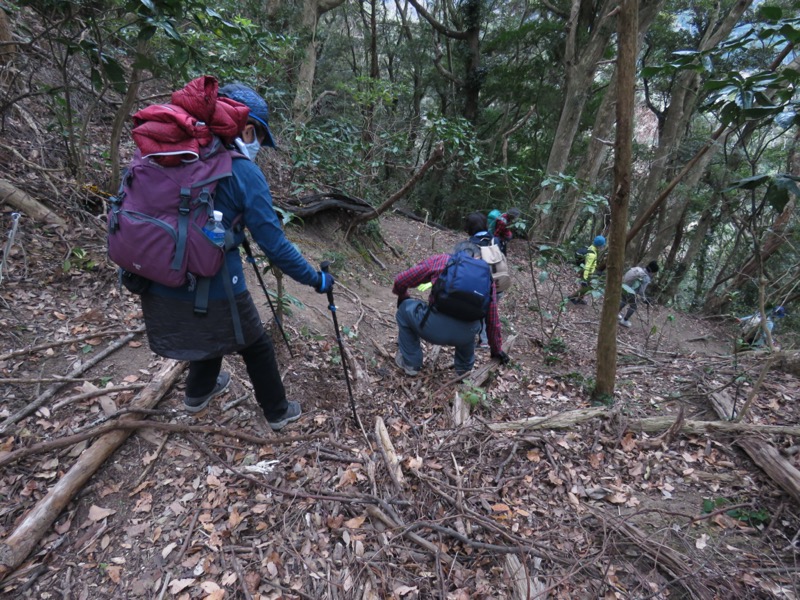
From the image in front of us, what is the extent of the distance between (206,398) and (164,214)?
5.23 ft

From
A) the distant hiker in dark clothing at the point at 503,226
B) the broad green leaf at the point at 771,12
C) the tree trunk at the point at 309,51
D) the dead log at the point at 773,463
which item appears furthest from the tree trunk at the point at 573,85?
the broad green leaf at the point at 771,12

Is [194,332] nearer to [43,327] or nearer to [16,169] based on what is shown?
[43,327]

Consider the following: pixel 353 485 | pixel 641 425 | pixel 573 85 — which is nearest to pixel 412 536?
pixel 353 485

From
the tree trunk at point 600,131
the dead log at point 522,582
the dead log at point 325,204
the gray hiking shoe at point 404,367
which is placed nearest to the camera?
the dead log at point 522,582

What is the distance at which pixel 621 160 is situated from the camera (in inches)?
113

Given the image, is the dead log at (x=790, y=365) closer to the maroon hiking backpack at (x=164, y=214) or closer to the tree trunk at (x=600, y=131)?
the tree trunk at (x=600, y=131)

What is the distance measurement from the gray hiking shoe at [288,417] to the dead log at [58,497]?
91 centimetres

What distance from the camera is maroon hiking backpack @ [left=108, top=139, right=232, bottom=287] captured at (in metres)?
1.98

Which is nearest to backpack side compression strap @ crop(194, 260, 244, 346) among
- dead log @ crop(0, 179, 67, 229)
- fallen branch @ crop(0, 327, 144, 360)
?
fallen branch @ crop(0, 327, 144, 360)

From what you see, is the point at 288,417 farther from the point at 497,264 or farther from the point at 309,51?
the point at 309,51

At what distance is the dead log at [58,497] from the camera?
2.02 m

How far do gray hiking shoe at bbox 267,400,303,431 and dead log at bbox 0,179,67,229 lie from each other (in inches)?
137

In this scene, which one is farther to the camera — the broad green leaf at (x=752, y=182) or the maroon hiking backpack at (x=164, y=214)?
the broad green leaf at (x=752, y=182)

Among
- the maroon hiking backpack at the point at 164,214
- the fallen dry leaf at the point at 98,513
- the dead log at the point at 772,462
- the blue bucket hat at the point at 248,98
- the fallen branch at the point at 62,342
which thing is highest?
the blue bucket hat at the point at 248,98
